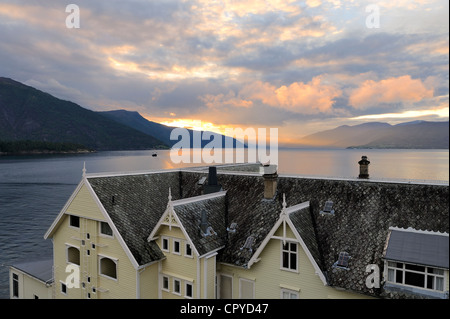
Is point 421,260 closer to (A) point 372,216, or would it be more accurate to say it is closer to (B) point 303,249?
(A) point 372,216

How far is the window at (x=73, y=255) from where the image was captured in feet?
92.6

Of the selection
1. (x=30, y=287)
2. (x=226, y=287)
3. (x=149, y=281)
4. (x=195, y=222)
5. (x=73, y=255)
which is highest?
(x=195, y=222)

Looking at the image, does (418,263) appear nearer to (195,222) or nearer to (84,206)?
(195,222)

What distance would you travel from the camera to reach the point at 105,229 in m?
25.5

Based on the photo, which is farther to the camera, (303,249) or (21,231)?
(21,231)

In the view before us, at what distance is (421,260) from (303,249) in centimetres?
695

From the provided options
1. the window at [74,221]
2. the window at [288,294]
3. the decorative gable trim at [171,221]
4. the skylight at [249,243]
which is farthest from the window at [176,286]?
the window at [74,221]

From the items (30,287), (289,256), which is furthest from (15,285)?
(289,256)

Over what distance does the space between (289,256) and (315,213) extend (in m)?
5.04

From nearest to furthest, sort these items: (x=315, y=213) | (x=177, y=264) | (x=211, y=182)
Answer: (x=177, y=264) → (x=315, y=213) → (x=211, y=182)

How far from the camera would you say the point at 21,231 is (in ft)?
196

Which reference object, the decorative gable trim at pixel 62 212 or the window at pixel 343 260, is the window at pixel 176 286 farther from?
the window at pixel 343 260
